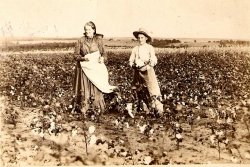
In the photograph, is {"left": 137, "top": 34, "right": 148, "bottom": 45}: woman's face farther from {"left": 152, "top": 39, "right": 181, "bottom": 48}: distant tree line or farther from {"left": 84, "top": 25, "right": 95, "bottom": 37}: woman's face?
{"left": 84, "top": 25, "right": 95, "bottom": 37}: woman's face

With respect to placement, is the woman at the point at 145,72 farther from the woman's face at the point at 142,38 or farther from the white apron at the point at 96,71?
the white apron at the point at 96,71

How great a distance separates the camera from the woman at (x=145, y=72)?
3543mm

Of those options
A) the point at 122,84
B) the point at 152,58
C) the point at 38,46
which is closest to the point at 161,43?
the point at 152,58

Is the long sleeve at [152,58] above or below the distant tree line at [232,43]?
below

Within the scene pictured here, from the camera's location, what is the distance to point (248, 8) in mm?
3650

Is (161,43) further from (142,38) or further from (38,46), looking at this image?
(38,46)

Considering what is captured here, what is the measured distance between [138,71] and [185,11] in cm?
58

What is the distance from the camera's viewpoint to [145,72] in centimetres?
355

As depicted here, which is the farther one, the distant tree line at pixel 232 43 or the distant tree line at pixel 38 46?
the distant tree line at pixel 232 43

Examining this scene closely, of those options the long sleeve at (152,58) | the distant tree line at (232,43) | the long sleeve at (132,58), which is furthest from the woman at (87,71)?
the distant tree line at (232,43)

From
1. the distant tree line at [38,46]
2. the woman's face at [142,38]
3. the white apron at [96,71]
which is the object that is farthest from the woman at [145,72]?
the distant tree line at [38,46]

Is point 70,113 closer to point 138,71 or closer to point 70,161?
point 70,161

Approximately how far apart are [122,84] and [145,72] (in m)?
0.19

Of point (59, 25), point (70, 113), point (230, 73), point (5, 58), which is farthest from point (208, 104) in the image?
point (5, 58)
